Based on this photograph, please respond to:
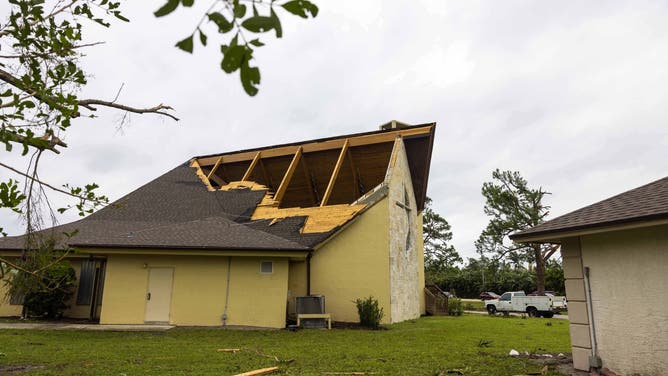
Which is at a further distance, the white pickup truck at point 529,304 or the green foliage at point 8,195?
the white pickup truck at point 529,304

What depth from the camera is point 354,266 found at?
16.1 meters

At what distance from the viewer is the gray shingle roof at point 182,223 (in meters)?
14.3

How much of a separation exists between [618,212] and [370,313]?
9.65 m

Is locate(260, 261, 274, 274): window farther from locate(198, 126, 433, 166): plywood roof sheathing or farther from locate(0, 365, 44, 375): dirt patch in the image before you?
locate(198, 126, 433, 166): plywood roof sheathing

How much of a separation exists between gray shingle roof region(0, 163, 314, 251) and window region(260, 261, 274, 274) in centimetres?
79

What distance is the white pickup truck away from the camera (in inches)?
917

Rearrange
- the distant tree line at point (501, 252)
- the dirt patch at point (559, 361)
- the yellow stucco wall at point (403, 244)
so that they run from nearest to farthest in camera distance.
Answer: the dirt patch at point (559, 361), the yellow stucco wall at point (403, 244), the distant tree line at point (501, 252)

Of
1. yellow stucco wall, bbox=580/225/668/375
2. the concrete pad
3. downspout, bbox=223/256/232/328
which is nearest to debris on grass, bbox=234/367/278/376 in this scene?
yellow stucco wall, bbox=580/225/668/375

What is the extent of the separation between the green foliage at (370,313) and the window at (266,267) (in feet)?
12.1

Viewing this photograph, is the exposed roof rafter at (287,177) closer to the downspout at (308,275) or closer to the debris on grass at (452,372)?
the downspout at (308,275)

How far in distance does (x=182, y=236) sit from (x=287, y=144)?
908cm

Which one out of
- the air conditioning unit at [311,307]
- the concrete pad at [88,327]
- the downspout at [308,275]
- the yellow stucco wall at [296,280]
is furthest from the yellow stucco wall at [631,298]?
the concrete pad at [88,327]

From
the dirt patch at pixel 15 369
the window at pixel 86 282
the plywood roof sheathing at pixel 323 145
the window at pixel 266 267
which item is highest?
the plywood roof sheathing at pixel 323 145

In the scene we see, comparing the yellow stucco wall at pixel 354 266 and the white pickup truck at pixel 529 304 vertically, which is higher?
the yellow stucco wall at pixel 354 266
